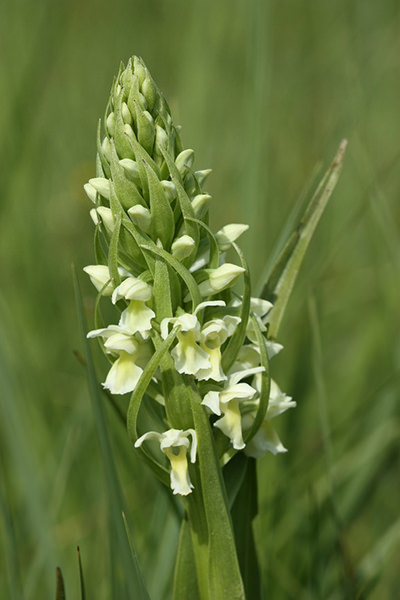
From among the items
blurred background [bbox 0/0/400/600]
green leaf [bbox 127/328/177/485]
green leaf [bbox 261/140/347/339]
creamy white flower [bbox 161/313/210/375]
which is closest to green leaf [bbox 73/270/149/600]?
green leaf [bbox 127/328/177/485]

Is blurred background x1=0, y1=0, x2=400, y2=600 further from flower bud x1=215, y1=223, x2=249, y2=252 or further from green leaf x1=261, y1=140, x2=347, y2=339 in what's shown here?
flower bud x1=215, y1=223, x2=249, y2=252

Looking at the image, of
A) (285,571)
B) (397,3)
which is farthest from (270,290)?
(397,3)

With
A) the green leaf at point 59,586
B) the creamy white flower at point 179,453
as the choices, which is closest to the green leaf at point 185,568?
the creamy white flower at point 179,453

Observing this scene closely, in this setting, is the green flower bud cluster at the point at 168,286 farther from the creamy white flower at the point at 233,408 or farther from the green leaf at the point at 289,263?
the green leaf at the point at 289,263

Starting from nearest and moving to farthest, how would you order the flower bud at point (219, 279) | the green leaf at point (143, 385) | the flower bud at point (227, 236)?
the green leaf at point (143, 385) < the flower bud at point (219, 279) < the flower bud at point (227, 236)

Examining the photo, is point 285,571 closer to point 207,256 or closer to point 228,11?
point 207,256

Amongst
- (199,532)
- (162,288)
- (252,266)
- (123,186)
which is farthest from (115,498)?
(252,266)

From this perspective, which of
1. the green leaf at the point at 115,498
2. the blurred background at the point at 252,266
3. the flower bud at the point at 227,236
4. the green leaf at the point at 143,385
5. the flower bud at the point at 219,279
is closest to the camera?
the green leaf at the point at 115,498
